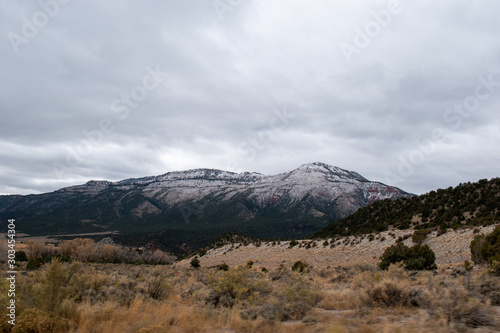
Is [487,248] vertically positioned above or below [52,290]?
below

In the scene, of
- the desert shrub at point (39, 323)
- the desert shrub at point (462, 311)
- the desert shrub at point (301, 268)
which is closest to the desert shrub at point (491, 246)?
the desert shrub at point (301, 268)

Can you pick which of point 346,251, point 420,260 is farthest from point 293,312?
point 346,251

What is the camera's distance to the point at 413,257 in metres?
20.4

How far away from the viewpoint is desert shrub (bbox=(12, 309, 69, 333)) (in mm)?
6891

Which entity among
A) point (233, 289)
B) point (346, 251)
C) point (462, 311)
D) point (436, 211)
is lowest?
point (346, 251)

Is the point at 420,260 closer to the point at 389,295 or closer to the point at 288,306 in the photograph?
the point at 389,295

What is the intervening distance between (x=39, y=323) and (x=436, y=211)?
46.3 meters

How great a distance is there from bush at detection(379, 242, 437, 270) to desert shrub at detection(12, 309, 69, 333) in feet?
60.4

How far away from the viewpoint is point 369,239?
119 feet

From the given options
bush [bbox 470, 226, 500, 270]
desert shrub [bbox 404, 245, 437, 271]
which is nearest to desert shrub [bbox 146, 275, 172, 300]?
desert shrub [bbox 404, 245, 437, 271]

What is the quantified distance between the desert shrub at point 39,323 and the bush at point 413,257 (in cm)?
1840

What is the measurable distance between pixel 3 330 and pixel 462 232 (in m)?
33.6

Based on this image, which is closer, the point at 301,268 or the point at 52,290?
the point at 52,290

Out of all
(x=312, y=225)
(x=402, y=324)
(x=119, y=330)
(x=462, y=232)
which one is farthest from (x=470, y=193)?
(x=312, y=225)
